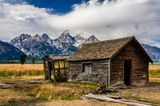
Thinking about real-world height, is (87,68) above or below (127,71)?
above

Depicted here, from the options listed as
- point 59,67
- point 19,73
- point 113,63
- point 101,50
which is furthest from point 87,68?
point 19,73

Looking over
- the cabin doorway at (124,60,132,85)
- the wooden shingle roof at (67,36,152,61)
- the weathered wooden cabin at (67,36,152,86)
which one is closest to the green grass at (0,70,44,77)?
the wooden shingle roof at (67,36,152,61)

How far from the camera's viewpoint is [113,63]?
35281 millimetres

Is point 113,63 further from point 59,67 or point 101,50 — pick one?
point 59,67

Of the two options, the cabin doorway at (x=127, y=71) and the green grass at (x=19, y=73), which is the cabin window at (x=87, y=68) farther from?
the green grass at (x=19, y=73)

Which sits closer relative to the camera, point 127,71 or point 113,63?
point 113,63

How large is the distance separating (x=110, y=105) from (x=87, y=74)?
719 inches

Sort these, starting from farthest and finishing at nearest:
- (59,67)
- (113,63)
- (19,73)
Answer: (19,73), (59,67), (113,63)

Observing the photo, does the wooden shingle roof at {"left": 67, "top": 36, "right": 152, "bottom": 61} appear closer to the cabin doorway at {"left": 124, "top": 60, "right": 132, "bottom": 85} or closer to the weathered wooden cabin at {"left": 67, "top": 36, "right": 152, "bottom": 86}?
the weathered wooden cabin at {"left": 67, "top": 36, "right": 152, "bottom": 86}

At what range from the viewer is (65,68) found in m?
43.6

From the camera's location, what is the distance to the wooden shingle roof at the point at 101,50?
35472 millimetres

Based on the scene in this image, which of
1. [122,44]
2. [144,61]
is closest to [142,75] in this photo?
[144,61]

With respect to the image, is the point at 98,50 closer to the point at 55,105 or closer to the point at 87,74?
the point at 87,74

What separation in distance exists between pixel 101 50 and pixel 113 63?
9.72 ft
